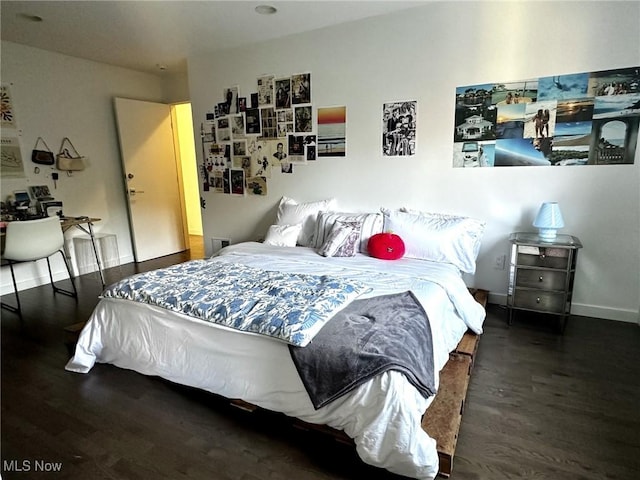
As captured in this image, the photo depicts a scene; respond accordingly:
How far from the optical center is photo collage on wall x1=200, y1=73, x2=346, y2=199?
140 inches

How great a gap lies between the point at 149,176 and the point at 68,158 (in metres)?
0.97

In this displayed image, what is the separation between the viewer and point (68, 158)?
4.12 metres

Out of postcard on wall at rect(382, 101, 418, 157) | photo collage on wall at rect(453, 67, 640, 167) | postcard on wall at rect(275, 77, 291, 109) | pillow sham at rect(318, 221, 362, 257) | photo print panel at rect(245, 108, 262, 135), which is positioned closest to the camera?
photo collage on wall at rect(453, 67, 640, 167)

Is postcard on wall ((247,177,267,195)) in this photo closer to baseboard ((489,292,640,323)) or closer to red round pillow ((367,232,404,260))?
red round pillow ((367,232,404,260))

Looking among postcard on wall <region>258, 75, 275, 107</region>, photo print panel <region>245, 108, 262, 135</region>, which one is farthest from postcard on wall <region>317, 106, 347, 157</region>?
photo print panel <region>245, 108, 262, 135</region>

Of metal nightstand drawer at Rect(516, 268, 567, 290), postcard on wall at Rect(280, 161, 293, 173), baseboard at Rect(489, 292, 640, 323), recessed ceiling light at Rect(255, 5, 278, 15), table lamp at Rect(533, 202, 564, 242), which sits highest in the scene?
recessed ceiling light at Rect(255, 5, 278, 15)

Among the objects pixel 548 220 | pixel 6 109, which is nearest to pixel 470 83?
pixel 548 220

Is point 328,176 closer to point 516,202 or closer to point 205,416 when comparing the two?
point 516,202

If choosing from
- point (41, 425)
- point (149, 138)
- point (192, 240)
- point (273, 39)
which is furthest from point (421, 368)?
point (192, 240)

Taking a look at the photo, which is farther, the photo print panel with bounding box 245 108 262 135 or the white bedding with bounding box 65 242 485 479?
the photo print panel with bounding box 245 108 262 135

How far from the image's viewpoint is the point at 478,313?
2.39 metres

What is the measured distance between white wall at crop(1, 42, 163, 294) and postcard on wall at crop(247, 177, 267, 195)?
1.96 metres

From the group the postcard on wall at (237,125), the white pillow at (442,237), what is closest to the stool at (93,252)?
the postcard on wall at (237,125)

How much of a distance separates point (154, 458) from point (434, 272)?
1.88 meters
